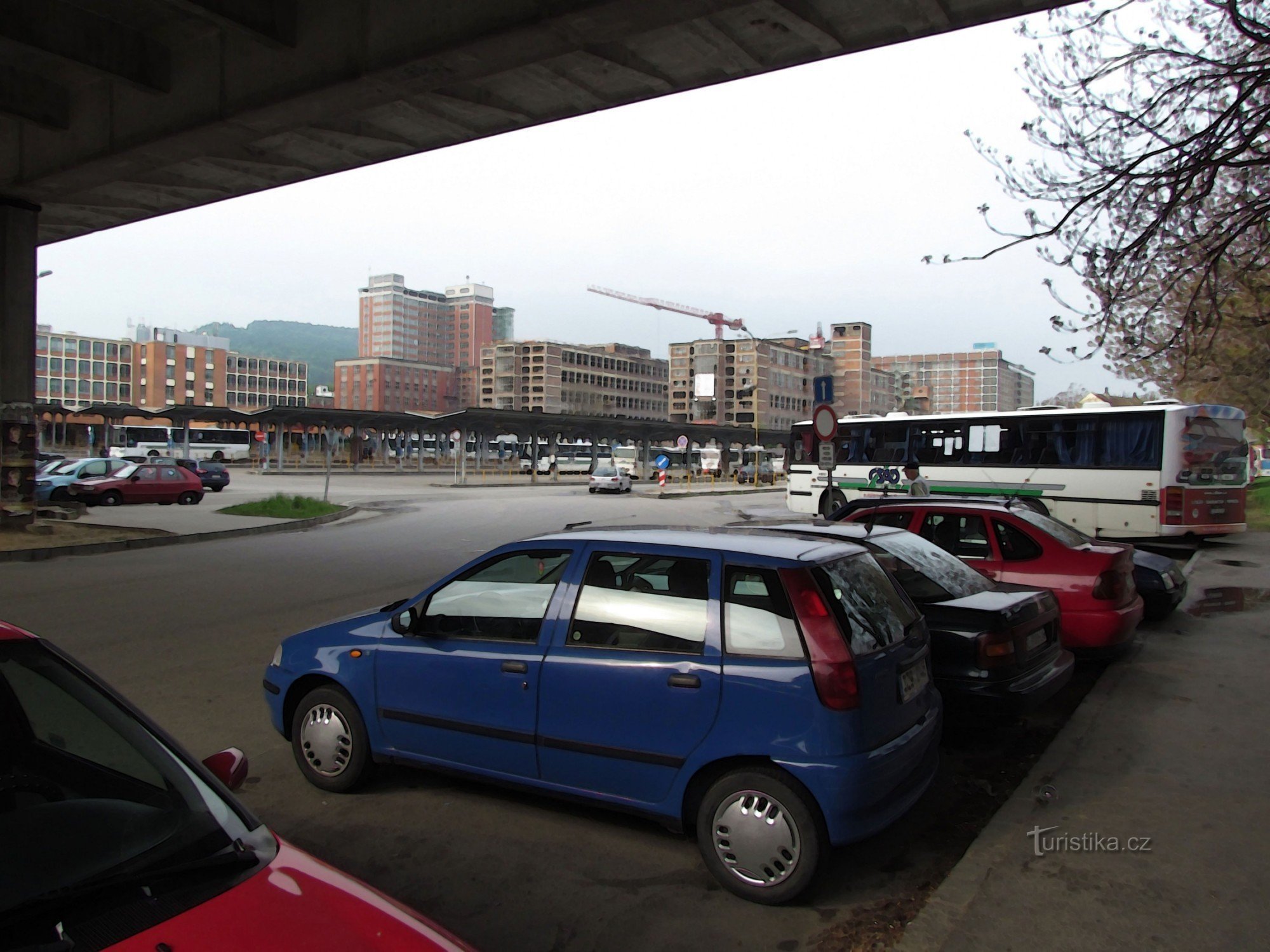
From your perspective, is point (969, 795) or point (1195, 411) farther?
point (1195, 411)

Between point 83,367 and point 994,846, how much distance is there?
160m

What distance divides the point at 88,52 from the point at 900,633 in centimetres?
1281

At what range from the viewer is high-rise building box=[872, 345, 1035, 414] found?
144m

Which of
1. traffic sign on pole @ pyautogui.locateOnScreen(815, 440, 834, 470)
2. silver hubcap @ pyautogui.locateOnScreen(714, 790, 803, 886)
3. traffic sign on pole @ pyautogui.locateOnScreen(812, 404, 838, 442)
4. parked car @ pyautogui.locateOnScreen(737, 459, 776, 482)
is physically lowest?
parked car @ pyautogui.locateOnScreen(737, 459, 776, 482)

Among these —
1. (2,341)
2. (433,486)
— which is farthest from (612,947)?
(433,486)

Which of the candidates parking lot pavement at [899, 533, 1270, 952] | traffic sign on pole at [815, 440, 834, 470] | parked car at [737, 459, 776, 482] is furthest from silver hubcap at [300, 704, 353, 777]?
parked car at [737, 459, 776, 482]

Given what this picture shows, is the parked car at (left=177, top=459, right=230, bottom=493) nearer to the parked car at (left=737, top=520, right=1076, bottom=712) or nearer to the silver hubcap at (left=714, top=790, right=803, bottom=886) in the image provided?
the parked car at (left=737, top=520, right=1076, bottom=712)

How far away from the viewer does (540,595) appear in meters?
4.30

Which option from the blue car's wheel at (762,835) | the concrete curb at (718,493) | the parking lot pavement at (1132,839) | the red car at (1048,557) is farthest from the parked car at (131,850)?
the concrete curb at (718,493)

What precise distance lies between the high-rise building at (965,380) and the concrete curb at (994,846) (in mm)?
138923

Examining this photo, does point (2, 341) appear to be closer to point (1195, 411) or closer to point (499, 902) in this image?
point (499, 902)

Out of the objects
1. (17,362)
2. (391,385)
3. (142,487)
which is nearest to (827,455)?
(17,362)

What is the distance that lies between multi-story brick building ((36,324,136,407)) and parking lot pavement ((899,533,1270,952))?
153 m

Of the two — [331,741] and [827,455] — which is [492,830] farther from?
[827,455]
